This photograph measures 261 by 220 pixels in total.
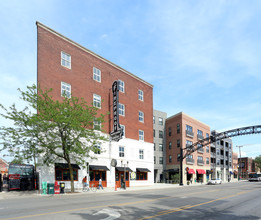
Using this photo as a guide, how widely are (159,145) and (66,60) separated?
36.0 m

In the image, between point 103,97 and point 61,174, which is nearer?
point 61,174

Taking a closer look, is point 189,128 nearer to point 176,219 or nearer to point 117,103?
point 117,103

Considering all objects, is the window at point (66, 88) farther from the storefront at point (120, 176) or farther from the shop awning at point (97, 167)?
the storefront at point (120, 176)

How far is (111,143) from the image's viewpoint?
1355 inches

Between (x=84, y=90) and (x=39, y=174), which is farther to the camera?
(x=84, y=90)

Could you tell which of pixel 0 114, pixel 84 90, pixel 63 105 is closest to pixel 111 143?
pixel 84 90

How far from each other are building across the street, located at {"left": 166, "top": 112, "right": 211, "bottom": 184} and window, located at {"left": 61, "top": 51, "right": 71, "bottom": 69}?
33.4 meters

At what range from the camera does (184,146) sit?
56.3 m

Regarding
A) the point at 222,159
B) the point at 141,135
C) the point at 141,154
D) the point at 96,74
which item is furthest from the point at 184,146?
the point at 222,159

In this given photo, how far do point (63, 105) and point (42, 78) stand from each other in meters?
6.47

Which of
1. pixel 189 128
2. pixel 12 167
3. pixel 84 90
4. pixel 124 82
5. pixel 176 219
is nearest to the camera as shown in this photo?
pixel 176 219

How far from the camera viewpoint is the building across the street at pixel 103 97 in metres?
28.2

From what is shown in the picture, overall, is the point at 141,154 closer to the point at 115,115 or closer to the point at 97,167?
the point at 115,115

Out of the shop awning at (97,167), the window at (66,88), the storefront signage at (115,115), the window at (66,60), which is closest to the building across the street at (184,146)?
the storefront signage at (115,115)
